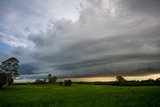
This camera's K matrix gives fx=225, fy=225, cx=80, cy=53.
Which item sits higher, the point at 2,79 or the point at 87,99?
the point at 2,79

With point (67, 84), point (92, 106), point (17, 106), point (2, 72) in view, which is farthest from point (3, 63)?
point (92, 106)

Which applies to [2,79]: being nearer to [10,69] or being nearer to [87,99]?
[10,69]

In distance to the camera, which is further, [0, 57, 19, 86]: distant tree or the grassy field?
[0, 57, 19, 86]: distant tree

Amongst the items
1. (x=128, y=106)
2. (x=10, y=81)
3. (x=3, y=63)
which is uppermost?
(x=3, y=63)

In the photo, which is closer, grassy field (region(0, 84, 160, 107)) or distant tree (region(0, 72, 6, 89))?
grassy field (region(0, 84, 160, 107))

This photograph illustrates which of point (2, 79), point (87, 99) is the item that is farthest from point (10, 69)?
point (87, 99)

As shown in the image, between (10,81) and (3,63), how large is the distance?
10.0 metres

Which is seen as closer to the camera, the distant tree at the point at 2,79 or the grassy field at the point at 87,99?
the grassy field at the point at 87,99

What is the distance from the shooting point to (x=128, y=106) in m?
30.4

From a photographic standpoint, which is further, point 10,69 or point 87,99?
point 10,69

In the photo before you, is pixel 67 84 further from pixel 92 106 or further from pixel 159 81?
pixel 92 106

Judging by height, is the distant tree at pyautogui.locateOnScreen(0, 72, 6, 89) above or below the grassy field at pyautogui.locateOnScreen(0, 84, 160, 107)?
above

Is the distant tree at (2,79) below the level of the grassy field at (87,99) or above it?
above

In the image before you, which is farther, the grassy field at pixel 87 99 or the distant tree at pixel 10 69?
the distant tree at pixel 10 69
